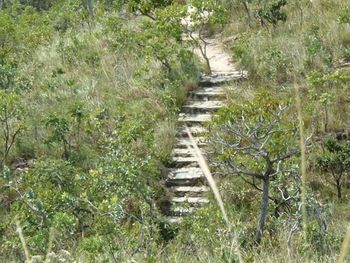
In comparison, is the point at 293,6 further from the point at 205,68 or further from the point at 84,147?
the point at 84,147

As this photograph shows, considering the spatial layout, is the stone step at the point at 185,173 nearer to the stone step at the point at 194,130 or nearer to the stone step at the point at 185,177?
the stone step at the point at 185,177

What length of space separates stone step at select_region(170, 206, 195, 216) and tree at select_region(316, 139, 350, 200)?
5.49 ft

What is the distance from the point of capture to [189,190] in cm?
831

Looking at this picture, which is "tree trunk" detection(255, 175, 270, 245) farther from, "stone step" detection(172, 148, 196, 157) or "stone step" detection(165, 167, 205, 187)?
"stone step" detection(172, 148, 196, 157)

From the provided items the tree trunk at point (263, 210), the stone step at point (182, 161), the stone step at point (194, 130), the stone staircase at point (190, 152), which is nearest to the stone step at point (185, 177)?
the stone staircase at point (190, 152)

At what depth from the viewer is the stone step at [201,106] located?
374 inches

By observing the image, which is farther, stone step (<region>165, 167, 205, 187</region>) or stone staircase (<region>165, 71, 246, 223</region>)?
stone step (<region>165, 167, 205, 187</region>)

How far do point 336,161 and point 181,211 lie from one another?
6.24 feet

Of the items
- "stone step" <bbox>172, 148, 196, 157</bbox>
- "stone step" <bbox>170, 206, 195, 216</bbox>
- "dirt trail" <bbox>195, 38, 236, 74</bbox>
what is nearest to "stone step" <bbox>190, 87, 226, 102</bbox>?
"dirt trail" <bbox>195, 38, 236, 74</bbox>

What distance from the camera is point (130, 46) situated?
11242 millimetres

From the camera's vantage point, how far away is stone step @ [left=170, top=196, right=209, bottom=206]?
310 inches

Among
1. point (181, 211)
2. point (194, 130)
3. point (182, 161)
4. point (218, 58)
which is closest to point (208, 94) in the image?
point (194, 130)

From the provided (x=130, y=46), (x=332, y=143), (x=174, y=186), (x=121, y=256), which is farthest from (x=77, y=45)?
(x=121, y=256)

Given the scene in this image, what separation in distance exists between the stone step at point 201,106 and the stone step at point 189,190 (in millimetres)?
1517
